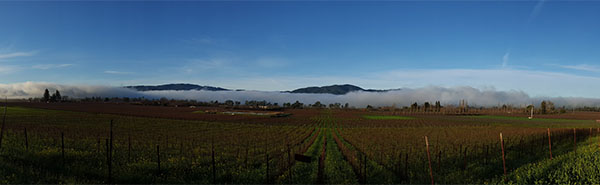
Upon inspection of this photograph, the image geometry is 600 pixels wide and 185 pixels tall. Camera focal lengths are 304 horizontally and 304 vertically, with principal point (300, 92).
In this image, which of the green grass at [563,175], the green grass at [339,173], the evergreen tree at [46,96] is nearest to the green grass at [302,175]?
the green grass at [339,173]

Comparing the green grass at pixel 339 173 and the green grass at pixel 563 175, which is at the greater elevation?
the green grass at pixel 563 175

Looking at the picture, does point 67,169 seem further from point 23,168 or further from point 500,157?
point 500,157

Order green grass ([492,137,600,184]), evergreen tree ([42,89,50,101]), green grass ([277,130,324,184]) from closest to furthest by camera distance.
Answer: green grass ([492,137,600,184]), green grass ([277,130,324,184]), evergreen tree ([42,89,50,101])

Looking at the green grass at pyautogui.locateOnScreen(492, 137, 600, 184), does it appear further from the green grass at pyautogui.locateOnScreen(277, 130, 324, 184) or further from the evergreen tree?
the evergreen tree

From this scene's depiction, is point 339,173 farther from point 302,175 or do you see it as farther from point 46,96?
point 46,96

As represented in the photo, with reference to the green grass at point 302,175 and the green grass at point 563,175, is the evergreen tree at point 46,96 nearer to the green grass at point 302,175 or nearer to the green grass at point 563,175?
the green grass at point 302,175

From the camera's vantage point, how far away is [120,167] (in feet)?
53.3

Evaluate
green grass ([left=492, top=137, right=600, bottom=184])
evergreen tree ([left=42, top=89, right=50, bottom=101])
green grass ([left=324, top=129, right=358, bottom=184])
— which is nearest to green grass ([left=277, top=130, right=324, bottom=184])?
green grass ([left=324, top=129, right=358, bottom=184])

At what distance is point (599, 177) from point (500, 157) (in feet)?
29.3

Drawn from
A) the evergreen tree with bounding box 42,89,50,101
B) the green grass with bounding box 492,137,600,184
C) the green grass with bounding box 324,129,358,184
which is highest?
the evergreen tree with bounding box 42,89,50,101

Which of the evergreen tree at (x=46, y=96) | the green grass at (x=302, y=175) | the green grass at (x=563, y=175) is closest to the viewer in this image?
the green grass at (x=563, y=175)

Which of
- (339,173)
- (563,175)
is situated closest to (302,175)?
(339,173)

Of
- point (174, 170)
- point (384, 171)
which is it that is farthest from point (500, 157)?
point (174, 170)

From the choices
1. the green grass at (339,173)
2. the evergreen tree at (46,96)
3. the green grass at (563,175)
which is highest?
the evergreen tree at (46,96)
